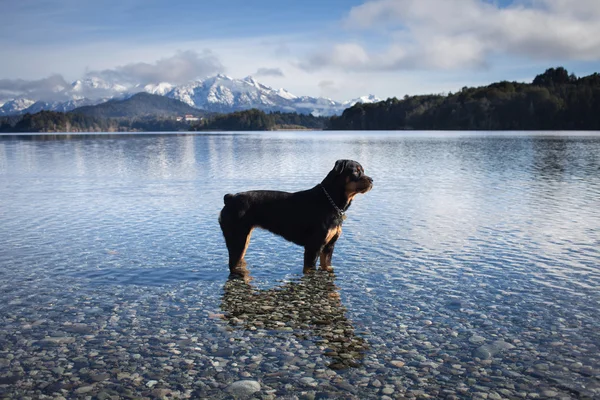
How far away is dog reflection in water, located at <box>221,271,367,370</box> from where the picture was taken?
7078 millimetres

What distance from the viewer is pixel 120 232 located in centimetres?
1464

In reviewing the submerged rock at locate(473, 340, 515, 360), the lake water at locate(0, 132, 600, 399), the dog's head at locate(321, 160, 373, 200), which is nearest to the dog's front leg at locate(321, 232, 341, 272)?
the lake water at locate(0, 132, 600, 399)

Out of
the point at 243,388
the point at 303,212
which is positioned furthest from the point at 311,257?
the point at 243,388

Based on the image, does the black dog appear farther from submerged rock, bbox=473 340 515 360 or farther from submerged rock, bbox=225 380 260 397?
submerged rock, bbox=225 380 260 397

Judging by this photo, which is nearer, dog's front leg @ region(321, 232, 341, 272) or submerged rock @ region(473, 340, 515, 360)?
submerged rock @ region(473, 340, 515, 360)

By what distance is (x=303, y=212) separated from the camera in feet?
33.9

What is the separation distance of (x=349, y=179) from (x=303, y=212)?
1.13 metres

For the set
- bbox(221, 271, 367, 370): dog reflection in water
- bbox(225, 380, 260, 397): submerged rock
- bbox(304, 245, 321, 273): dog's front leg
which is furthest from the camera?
bbox(304, 245, 321, 273): dog's front leg

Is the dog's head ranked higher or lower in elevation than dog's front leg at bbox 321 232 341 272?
higher

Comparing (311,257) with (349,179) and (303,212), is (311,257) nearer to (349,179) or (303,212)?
(303,212)

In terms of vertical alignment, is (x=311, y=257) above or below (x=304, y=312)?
above

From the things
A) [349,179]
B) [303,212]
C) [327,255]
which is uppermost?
[349,179]

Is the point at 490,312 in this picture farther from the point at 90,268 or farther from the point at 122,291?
the point at 90,268

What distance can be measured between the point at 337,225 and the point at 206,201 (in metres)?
11.6
